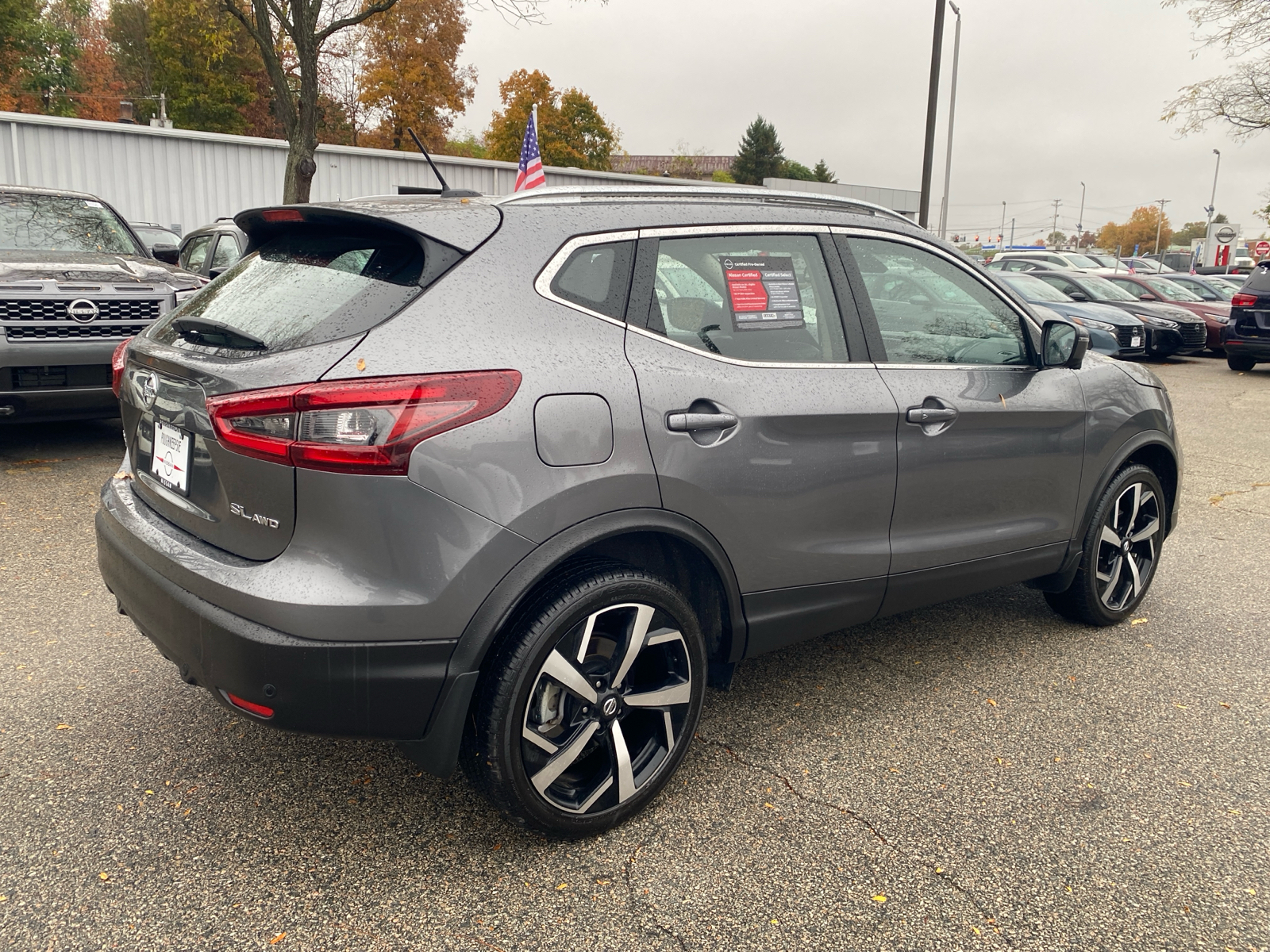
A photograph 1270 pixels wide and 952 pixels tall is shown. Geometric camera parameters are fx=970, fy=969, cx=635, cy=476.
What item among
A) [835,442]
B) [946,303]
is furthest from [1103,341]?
[835,442]

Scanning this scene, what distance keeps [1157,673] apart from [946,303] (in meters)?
1.71

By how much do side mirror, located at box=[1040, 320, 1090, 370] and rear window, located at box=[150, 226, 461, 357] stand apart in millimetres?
2388

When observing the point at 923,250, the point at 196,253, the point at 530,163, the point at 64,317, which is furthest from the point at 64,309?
the point at 923,250

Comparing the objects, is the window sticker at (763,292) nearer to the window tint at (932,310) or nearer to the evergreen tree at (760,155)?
the window tint at (932,310)

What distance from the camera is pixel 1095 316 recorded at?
1488cm

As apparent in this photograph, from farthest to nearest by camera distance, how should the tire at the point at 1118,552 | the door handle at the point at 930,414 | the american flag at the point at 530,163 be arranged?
the american flag at the point at 530,163, the tire at the point at 1118,552, the door handle at the point at 930,414

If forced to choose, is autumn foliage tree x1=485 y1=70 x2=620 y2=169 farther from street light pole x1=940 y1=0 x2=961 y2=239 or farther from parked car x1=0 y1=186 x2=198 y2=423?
parked car x1=0 y1=186 x2=198 y2=423

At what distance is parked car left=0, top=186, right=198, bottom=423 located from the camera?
592cm

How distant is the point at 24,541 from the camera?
493cm

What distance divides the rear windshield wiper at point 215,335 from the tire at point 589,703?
95 centimetres

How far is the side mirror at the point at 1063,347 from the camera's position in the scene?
145 inches

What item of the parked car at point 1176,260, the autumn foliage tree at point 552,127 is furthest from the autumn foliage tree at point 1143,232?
the autumn foliage tree at point 552,127

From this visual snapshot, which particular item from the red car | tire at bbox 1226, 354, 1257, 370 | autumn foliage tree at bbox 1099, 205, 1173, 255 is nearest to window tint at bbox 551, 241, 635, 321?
tire at bbox 1226, 354, 1257, 370

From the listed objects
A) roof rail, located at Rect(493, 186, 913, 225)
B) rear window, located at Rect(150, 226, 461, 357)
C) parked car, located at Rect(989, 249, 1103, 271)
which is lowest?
rear window, located at Rect(150, 226, 461, 357)
